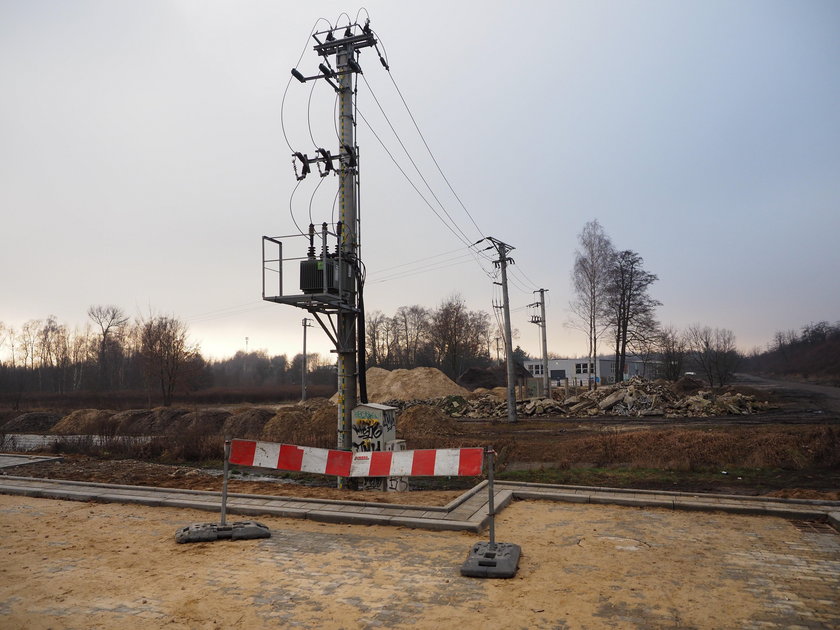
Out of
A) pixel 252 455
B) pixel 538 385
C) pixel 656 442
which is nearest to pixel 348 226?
pixel 252 455

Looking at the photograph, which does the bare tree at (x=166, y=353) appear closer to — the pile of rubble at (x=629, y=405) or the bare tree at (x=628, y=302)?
the pile of rubble at (x=629, y=405)

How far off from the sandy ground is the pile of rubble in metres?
22.4

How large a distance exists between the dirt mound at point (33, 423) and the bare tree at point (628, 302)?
124 ft

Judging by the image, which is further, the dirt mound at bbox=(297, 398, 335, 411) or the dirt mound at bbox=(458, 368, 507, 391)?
the dirt mound at bbox=(458, 368, 507, 391)

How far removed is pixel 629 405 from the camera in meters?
29.4

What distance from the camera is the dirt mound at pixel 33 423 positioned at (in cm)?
3200

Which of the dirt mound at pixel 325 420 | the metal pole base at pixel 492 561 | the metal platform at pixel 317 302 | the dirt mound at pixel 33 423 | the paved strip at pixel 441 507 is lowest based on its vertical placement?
the dirt mound at pixel 33 423

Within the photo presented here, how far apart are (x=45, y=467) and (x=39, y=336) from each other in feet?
263

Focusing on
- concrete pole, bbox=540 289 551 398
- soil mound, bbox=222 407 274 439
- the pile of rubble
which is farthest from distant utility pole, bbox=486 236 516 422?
soil mound, bbox=222 407 274 439

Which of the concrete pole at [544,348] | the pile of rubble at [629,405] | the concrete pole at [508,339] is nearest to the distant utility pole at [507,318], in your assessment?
the concrete pole at [508,339]

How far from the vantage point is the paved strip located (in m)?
7.47

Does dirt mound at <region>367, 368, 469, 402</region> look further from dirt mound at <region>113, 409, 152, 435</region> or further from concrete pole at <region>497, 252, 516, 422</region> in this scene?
dirt mound at <region>113, 409, 152, 435</region>

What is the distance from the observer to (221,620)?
172 inches

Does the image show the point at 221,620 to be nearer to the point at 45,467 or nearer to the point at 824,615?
the point at 824,615
